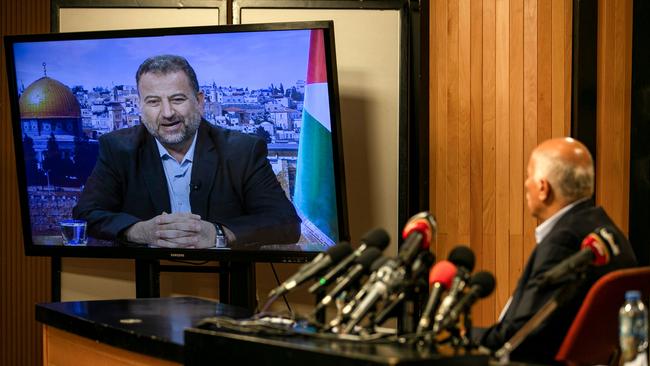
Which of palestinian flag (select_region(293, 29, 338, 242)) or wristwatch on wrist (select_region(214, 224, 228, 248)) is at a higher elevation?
palestinian flag (select_region(293, 29, 338, 242))

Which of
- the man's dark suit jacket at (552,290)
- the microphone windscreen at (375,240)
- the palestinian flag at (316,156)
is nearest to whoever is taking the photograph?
the microphone windscreen at (375,240)

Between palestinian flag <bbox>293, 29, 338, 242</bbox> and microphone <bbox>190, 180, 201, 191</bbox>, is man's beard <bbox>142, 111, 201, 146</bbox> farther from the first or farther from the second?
palestinian flag <bbox>293, 29, 338, 242</bbox>

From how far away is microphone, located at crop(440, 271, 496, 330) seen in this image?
277 cm

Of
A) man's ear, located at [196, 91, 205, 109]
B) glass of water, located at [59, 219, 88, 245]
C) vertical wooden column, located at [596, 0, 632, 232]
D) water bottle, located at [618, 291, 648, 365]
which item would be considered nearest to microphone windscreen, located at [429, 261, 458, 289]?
water bottle, located at [618, 291, 648, 365]

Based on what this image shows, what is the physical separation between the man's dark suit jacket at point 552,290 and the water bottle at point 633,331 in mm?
473

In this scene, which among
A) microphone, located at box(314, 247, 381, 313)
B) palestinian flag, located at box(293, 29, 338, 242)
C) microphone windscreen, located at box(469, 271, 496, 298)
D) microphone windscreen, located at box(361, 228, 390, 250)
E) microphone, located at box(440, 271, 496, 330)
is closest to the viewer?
microphone, located at box(440, 271, 496, 330)

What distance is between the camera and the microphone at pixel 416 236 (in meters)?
2.94

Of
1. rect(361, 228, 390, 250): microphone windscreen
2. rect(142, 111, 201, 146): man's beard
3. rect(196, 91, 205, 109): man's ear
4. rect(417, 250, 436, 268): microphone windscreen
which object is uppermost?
rect(196, 91, 205, 109): man's ear

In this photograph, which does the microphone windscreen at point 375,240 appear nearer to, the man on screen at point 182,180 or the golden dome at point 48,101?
the man on screen at point 182,180

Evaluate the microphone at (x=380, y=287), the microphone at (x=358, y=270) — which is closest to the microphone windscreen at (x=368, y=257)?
the microphone at (x=358, y=270)

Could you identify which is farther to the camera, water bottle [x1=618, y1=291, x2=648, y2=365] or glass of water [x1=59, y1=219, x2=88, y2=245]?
glass of water [x1=59, y1=219, x2=88, y2=245]

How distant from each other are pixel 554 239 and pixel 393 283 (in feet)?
2.53

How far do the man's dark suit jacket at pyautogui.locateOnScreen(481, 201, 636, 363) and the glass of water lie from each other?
10.5 feet

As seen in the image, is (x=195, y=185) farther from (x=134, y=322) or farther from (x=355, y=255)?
(x=355, y=255)
